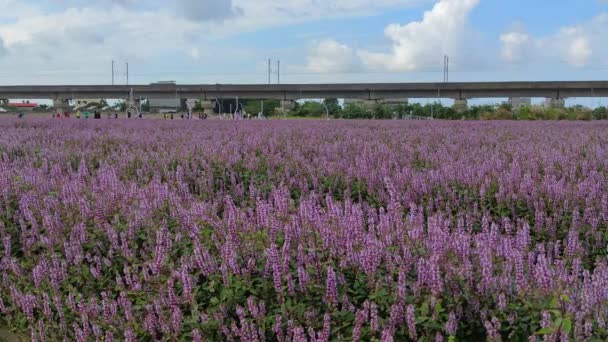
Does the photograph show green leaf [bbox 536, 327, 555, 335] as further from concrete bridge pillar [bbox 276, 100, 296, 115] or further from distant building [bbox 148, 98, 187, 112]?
distant building [bbox 148, 98, 187, 112]

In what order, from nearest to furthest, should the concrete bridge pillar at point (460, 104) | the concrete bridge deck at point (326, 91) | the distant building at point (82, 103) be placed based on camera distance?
the concrete bridge pillar at point (460, 104) → the concrete bridge deck at point (326, 91) → the distant building at point (82, 103)

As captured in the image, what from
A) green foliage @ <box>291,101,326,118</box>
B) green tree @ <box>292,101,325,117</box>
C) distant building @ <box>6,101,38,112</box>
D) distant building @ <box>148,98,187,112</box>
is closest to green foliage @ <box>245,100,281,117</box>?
green foliage @ <box>291,101,326,118</box>

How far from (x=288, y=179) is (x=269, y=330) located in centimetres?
389

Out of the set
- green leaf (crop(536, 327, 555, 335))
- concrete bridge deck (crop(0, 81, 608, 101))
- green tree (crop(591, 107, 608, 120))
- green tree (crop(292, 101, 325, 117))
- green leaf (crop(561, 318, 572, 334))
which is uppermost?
concrete bridge deck (crop(0, 81, 608, 101))

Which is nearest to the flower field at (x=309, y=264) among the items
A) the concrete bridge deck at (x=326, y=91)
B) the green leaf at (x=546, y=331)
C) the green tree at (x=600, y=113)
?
the green leaf at (x=546, y=331)

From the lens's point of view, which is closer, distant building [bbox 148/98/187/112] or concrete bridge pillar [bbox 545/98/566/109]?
concrete bridge pillar [bbox 545/98/566/109]

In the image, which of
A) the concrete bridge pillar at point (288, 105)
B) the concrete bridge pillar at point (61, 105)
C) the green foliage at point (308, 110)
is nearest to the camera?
the green foliage at point (308, 110)

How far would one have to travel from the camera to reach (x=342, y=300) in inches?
112

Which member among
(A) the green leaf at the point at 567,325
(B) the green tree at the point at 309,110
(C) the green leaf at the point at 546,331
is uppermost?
(B) the green tree at the point at 309,110

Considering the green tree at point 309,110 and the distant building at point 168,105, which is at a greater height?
the distant building at point 168,105

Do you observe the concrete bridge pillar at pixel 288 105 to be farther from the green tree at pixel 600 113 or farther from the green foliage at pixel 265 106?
the green tree at pixel 600 113

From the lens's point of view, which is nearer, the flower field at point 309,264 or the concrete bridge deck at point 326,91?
the flower field at point 309,264

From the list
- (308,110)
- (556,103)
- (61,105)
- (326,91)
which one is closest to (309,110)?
(308,110)

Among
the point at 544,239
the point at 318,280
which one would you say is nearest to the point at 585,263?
the point at 544,239
